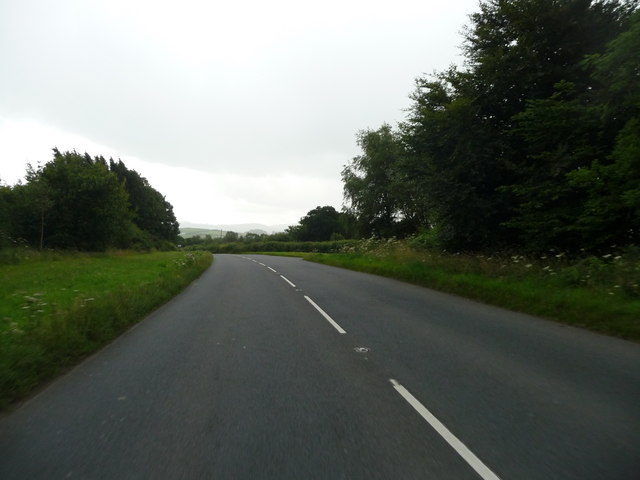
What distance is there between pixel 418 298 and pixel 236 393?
7.87 metres

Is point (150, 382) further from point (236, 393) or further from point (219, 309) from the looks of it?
point (219, 309)

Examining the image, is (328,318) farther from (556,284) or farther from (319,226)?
(319,226)

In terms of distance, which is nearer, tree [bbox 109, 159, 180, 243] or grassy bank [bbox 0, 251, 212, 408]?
grassy bank [bbox 0, 251, 212, 408]

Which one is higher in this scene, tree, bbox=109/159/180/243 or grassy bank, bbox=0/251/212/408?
tree, bbox=109/159/180/243

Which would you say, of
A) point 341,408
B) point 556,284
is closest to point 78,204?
point 556,284

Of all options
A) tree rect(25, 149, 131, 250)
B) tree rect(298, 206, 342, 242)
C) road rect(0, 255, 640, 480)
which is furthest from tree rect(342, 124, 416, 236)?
tree rect(298, 206, 342, 242)

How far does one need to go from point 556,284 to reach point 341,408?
8.30 metres

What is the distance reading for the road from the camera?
298 centimetres

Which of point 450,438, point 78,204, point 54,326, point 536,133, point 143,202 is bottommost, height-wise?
point 450,438

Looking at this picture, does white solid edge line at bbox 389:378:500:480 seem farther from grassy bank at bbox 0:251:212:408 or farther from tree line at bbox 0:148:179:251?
tree line at bbox 0:148:179:251

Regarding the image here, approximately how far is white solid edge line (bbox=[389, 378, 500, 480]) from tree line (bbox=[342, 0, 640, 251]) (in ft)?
29.4

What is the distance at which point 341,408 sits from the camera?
3988mm

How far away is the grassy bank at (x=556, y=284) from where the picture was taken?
24.3 feet

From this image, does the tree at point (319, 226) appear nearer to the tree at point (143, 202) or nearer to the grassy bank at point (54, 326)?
the tree at point (143, 202)
